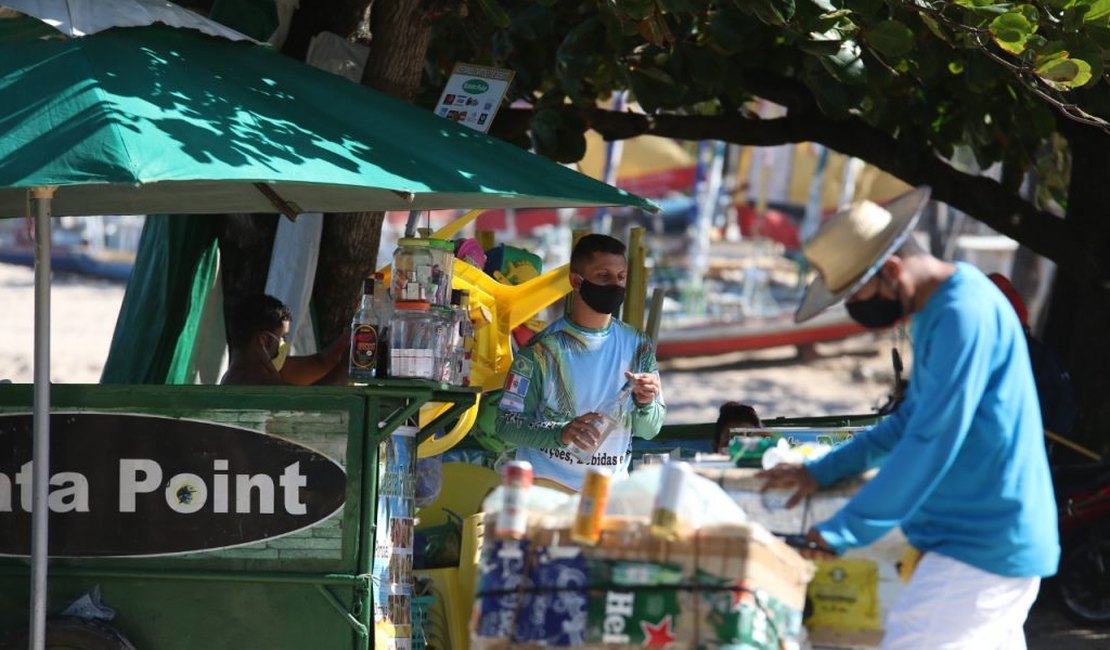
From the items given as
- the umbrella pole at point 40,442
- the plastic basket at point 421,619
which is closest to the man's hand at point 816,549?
the plastic basket at point 421,619

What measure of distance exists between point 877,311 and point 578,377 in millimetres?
1936

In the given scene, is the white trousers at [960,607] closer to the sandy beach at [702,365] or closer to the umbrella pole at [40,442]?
the umbrella pole at [40,442]

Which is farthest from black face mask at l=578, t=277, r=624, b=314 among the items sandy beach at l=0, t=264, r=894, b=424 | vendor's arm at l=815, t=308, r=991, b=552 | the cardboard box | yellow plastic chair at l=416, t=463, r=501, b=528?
sandy beach at l=0, t=264, r=894, b=424

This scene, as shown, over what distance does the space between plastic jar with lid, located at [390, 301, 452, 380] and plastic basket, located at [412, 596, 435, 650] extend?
0.99 m

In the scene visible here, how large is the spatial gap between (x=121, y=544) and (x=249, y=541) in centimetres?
43

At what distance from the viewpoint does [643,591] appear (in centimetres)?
439

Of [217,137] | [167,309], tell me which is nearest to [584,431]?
[217,137]

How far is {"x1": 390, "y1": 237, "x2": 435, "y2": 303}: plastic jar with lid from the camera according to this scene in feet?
18.5

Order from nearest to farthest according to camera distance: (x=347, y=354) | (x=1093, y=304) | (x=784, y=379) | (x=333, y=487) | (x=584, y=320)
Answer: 1. (x=333, y=487)
2. (x=584, y=320)
3. (x=347, y=354)
4. (x=1093, y=304)
5. (x=784, y=379)

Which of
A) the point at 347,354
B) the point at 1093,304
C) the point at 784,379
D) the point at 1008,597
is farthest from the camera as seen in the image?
the point at 784,379

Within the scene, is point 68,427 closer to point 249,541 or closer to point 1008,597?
point 249,541

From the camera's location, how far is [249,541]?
5516 mm

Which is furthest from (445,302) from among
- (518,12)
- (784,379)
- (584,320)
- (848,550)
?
(784,379)

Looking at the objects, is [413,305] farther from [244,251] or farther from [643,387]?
[244,251]
